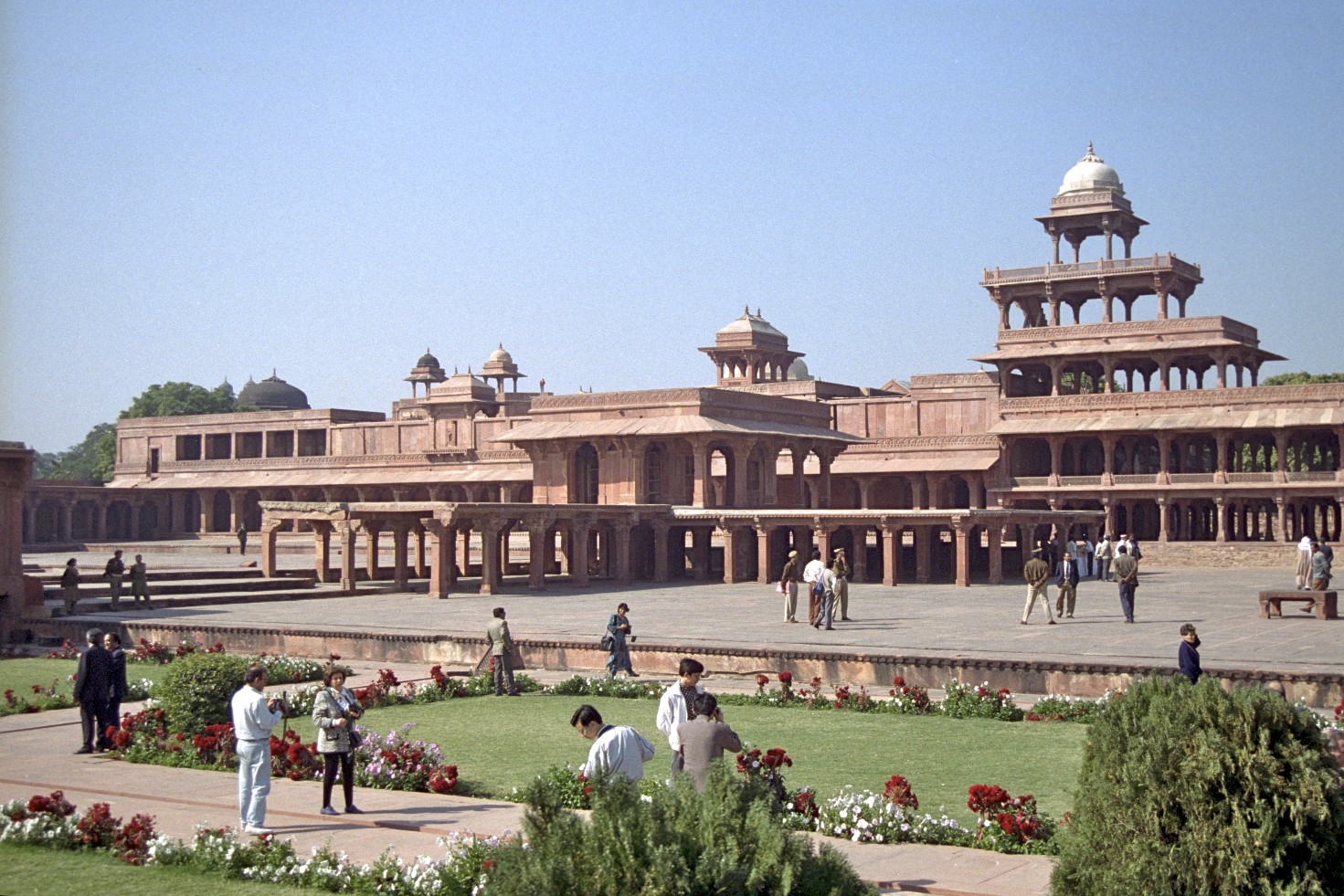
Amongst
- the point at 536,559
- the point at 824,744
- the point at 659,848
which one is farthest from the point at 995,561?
the point at 659,848

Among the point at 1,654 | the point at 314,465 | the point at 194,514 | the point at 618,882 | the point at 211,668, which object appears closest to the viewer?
the point at 618,882

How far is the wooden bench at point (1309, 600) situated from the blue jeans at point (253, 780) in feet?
62.6

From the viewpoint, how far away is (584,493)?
4872 cm

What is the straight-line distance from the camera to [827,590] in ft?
78.4

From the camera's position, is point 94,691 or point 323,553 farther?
point 323,553

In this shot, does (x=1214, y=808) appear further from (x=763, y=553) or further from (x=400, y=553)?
(x=763, y=553)

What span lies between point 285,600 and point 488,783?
2330 cm

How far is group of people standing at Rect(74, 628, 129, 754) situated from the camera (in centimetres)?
1371

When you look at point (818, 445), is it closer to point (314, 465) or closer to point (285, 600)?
point (285, 600)

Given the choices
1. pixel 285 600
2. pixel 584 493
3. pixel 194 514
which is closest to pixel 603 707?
pixel 285 600

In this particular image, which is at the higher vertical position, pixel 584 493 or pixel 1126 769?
pixel 584 493

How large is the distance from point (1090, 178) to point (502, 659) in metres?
44.3

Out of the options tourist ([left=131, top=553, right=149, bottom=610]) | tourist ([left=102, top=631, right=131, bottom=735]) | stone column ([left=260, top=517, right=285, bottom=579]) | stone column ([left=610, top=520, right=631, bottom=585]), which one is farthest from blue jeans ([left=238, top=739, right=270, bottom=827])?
stone column ([left=610, top=520, right=631, bottom=585])

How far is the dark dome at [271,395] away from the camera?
293 feet
